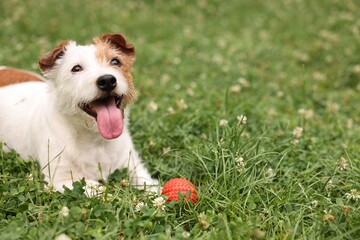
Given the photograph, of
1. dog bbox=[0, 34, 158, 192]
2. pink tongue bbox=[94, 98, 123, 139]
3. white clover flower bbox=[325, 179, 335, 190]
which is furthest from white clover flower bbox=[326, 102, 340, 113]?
pink tongue bbox=[94, 98, 123, 139]

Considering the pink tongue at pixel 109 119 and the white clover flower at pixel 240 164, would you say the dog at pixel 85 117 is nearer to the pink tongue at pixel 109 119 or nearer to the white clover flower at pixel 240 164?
the pink tongue at pixel 109 119

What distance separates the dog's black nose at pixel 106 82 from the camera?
3.27 m

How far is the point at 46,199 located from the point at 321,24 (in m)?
7.22

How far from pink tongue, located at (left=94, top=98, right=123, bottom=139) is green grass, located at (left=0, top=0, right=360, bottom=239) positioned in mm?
399

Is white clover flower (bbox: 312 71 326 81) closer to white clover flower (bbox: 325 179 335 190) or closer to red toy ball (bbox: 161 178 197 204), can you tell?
white clover flower (bbox: 325 179 335 190)

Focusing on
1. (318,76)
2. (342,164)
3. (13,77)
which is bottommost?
(318,76)

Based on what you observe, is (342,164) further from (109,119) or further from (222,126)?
(109,119)

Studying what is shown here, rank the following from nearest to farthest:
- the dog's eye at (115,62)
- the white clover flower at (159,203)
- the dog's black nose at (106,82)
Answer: the white clover flower at (159,203)
the dog's black nose at (106,82)
the dog's eye at (115,62)

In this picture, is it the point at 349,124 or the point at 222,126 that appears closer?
the point at 222,126

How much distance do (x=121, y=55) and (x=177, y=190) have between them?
3.95ft

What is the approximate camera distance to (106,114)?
3.41 m

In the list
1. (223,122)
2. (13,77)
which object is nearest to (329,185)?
(223,122)

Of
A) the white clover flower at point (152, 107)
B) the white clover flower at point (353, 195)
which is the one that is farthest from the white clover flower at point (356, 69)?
the white clover flower at point (353, 195)

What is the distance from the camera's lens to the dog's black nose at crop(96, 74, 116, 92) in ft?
10.7
